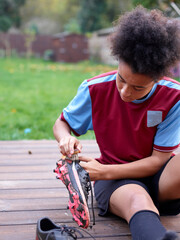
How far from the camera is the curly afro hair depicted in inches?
48.3

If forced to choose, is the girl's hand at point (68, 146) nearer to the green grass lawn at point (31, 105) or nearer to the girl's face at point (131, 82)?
the girl's face at point (131, 82)

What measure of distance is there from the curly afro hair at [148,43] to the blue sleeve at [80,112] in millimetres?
332

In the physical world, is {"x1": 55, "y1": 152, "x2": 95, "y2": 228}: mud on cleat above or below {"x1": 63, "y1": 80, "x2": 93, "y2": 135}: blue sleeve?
below

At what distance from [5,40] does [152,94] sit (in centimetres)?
1758

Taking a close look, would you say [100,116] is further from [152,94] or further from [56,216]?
[56,216]

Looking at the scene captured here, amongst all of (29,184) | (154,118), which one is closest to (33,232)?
(29,184)

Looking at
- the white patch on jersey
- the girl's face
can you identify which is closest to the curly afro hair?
the girl's face

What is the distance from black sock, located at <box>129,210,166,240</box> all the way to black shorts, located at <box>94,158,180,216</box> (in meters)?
0.23

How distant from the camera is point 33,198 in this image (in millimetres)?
1776

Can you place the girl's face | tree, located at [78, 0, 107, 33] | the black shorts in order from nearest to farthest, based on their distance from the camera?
1. the girl's face
2. the black shorts
3. tree, located at [78, 0, 107, 33]

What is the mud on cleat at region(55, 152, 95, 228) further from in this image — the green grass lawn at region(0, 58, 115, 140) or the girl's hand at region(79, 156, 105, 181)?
the green grass lawn at region(0, 58, 115, 140)

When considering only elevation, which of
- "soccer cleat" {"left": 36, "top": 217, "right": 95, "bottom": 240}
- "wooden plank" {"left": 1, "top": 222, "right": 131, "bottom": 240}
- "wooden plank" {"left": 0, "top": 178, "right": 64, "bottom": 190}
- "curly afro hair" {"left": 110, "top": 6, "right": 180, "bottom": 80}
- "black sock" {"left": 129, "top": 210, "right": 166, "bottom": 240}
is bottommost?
"wooden plank" {"left": 0, "top": 178, "right": 64, "bottom": 190}

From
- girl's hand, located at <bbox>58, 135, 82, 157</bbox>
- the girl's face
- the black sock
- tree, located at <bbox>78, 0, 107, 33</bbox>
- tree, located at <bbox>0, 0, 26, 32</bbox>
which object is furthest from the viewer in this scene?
tree, located at <bbox>0, 0, 26, 32</bbox>

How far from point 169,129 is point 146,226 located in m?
0.50
